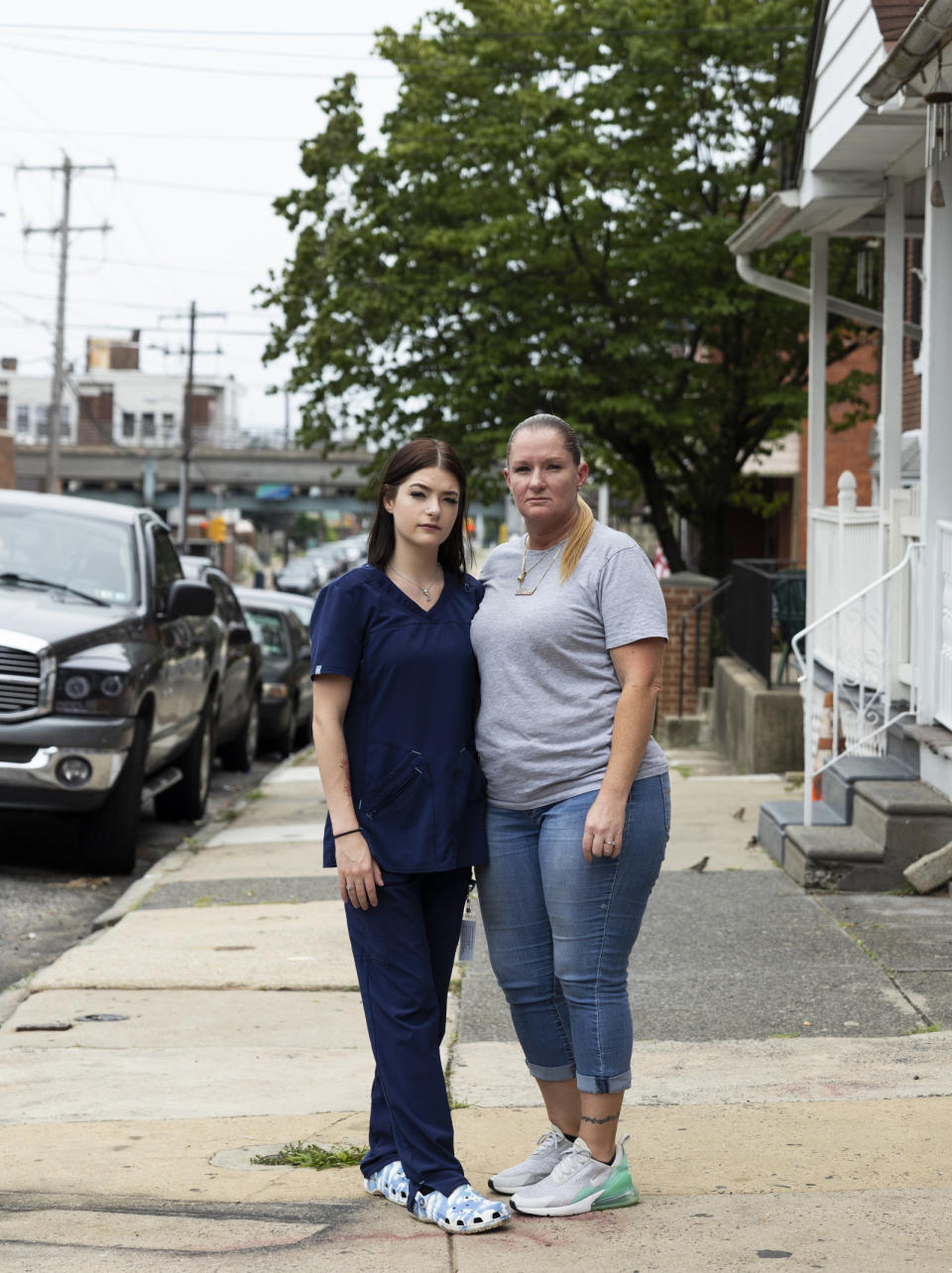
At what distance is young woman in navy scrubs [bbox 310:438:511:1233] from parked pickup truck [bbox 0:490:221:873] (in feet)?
17.4

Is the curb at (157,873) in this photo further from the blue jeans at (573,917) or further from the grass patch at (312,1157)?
the blue jeans at (573,917)

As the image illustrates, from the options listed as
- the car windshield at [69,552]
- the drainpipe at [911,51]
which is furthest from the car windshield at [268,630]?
the drainpipe at [911,51]

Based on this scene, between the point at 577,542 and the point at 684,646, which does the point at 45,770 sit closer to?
the point at 577,542

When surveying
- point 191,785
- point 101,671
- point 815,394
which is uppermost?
point 815,394

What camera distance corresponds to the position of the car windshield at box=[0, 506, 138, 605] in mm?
10211

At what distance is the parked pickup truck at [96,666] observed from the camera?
29.4 feet

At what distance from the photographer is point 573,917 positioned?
3.89 metres

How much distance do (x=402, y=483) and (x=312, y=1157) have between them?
1.81m

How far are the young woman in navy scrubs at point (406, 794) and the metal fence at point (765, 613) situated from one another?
9.97 metres

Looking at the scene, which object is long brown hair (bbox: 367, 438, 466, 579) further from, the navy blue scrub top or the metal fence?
the metal fence

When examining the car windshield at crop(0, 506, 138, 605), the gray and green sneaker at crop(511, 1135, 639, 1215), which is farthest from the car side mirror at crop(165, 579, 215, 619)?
the gray and green sneaker at crop(511, 1135, 639, 1215)

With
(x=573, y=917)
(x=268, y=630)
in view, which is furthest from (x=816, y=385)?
(x=573, y=917)

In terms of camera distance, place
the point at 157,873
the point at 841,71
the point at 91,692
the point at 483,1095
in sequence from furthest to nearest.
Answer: the point at 841,71
the point at 157,873
the point at 91,692
the point at 483,1095

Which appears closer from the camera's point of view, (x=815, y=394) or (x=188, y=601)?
(x=188, y=601)
